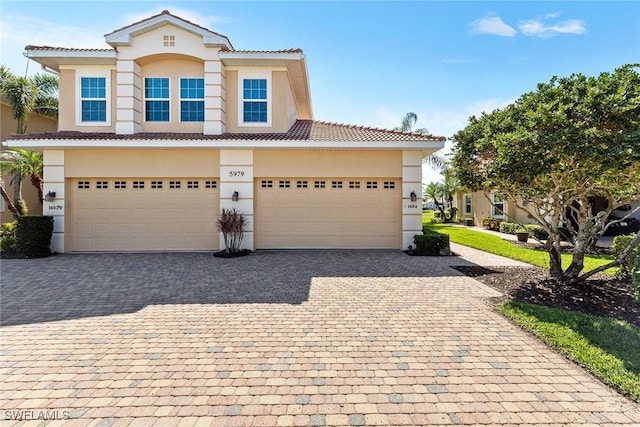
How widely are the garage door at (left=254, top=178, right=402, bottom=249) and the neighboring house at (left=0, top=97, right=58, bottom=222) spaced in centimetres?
1312

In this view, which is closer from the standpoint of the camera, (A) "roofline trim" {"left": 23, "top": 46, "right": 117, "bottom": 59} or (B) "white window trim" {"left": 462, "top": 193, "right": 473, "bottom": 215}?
(A) "roofline trim" {"left": 23, "top": 46, "right": 117, "bottom": 59}

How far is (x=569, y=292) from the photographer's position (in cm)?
691

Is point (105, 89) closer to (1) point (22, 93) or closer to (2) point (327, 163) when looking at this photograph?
(1) point (22, 93)

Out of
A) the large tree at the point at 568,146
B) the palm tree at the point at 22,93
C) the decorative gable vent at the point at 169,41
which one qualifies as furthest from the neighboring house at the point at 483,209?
the palm tree at the point at 22,93

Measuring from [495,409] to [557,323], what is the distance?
2917mm

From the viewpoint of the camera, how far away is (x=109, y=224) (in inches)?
482

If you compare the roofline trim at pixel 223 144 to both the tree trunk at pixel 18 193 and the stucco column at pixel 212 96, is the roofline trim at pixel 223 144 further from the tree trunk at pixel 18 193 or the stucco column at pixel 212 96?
the tree trunk at pixel 18 193

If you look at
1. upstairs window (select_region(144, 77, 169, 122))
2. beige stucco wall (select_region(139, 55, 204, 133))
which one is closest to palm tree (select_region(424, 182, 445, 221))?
beige stucco wall (select_region(139, 55, 204, 133))

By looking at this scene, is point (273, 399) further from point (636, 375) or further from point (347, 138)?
point (347, 138)

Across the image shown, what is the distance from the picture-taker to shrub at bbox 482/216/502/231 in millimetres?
22469

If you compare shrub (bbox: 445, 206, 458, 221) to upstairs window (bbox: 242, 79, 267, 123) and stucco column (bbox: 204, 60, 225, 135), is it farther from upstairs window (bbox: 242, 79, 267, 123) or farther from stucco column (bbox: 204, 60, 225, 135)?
stucco column (bbox: 204, 60, 225, 135)

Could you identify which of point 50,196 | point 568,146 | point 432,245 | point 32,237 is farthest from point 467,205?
point 32,237

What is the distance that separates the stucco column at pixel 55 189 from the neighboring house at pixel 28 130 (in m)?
5.89

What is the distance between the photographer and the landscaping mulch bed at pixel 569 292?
19.4 feet
